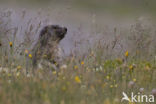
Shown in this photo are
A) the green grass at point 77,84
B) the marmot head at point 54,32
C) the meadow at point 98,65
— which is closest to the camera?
the green grass at point 77,84

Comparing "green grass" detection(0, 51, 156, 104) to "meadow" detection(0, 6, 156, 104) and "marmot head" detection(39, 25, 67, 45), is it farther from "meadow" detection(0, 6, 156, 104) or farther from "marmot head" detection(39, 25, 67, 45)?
"marmot head" detection(39, 25, 67, 45)

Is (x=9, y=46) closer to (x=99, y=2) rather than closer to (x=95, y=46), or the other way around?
(x=95, y=46)

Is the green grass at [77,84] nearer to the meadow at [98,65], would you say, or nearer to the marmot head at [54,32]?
the meadow at [98,65]

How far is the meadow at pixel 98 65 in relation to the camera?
4492 mm

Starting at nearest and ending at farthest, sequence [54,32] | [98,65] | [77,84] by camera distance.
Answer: [77,84] → [98,65] → [54,32]

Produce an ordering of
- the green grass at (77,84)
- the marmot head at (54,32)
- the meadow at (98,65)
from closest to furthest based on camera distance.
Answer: the green grass at (77,84) < the meadow at (98,65) < the marmot head at (54,32)

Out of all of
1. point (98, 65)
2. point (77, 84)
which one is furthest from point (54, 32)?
point (77, 84)

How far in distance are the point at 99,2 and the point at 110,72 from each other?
22054 millimetres

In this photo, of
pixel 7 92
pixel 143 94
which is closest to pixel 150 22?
pixel 143 94

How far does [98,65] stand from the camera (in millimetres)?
6039

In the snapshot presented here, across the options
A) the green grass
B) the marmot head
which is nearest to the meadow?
the green grass

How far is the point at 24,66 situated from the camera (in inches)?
240

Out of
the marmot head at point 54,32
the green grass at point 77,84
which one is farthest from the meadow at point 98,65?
the marmot head at point 54,32

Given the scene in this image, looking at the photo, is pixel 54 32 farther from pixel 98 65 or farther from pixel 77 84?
pixel 77 84
